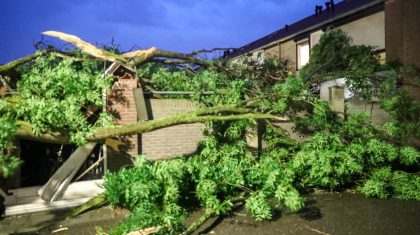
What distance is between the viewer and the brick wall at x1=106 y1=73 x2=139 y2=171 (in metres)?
7.54

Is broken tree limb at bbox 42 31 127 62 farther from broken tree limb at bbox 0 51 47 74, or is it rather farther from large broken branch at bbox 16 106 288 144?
large broken branch at bbox 16 106 288 144

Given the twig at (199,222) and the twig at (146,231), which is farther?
the twig at (199,222)

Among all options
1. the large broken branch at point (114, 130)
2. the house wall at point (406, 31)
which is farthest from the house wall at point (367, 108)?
the large broken branch at point (114, 130)

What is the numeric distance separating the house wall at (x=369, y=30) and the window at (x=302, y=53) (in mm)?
3235

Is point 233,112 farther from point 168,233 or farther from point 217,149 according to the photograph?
point 168,233

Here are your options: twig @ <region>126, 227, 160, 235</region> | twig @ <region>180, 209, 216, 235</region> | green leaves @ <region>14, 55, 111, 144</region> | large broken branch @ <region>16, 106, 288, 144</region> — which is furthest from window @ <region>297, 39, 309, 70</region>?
twig @ <region>126, 227, 160, 235</region>

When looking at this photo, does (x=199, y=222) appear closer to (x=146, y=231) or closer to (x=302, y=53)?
(x=146, y=231)

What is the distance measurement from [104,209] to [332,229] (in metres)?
4.28

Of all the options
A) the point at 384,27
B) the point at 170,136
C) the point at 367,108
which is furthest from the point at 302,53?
the point at 170,136

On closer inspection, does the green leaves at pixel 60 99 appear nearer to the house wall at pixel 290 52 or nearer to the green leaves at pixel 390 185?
the green leaves at pixel 390 185

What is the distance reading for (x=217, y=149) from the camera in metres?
7.98

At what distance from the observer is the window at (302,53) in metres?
19.0

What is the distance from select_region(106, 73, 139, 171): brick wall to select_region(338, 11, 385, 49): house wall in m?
11.3

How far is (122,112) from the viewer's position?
7.65m
